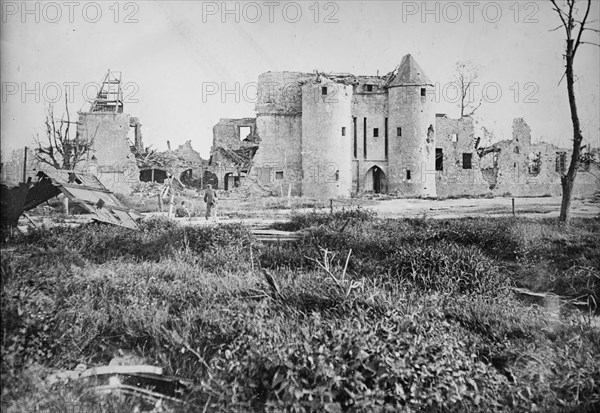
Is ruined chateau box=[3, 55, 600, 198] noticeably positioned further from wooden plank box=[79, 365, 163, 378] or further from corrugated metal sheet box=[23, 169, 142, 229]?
wooden plank box=[79, 365, 163, 378]

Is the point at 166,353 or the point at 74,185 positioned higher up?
the point at 74,185

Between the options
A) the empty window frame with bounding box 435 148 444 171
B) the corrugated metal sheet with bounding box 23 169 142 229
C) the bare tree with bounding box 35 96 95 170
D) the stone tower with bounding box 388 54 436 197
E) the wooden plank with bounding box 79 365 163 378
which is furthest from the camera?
the empty window frame with bounding box 435 148 444 171

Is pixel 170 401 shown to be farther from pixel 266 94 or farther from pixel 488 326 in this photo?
pixel 266 94

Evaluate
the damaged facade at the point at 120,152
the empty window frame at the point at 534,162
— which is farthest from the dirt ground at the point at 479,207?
the damaged facade at the point at 120,152

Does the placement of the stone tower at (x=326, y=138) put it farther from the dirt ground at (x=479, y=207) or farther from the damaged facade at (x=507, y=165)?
the damaged facade at (x=507, y=165)

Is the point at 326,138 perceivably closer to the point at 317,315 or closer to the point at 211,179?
the point at 211,179

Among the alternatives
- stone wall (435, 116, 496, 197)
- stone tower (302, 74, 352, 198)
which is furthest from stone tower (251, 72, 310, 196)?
stone wall (435, 116, 496, 197)

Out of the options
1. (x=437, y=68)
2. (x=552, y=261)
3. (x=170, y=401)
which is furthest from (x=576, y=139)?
(x=170, y=401)
